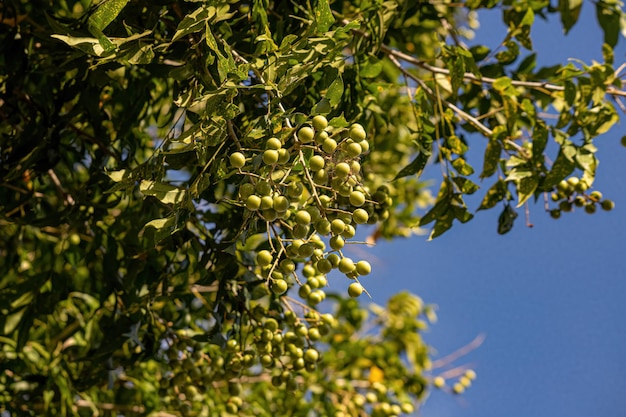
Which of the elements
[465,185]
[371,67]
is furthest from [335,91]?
[465,185]

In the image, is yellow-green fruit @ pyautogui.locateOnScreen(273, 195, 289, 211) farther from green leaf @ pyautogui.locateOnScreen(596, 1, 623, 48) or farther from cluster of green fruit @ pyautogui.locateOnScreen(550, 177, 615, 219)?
green leaf @ pyautogui.locateOnScreen(596, 1, 623, 48)

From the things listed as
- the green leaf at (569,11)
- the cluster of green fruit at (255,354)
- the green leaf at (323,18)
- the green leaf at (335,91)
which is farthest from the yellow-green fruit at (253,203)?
the green leaf at (569,11)

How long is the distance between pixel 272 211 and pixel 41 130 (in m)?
1.00

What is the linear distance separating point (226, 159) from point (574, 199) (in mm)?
1249

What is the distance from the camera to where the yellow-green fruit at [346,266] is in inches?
48.3

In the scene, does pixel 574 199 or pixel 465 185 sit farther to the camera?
pixel 574 199

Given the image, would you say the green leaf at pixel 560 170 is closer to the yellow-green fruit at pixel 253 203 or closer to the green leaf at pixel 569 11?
the green leaf at pixel 569 11

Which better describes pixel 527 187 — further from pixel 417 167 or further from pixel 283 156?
pixel 283 156

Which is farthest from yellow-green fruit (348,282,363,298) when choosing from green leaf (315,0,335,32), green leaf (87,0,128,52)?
green leaf (87,0,128,52)

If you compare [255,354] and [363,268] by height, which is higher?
[255,354]

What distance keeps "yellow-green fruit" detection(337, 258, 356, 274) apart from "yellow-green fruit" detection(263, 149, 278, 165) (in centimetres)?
20

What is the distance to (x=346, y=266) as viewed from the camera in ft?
4.04

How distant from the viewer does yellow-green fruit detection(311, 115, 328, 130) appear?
1154 millimetres

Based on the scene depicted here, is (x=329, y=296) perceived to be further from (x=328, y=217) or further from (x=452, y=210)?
(x=328, y=217)
